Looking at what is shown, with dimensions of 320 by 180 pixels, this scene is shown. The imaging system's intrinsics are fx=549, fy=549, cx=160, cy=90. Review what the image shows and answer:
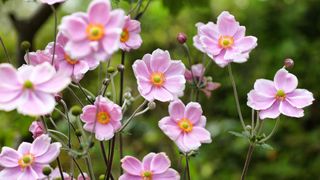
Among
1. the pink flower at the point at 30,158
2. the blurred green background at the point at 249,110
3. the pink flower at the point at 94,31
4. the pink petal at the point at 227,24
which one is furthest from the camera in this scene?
the blurred green background at the point at 249,110

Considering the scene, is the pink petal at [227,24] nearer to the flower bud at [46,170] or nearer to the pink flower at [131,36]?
the pink flower at [131,36]

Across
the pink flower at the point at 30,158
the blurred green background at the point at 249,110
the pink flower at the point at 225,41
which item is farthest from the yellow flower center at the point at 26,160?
the blurred green background at the point at 249,110

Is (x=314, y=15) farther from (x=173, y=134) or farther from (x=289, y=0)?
(x=173, y=134)

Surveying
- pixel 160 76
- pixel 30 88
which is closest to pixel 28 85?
pixel 30 88

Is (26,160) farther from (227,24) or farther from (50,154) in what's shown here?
(227,24)

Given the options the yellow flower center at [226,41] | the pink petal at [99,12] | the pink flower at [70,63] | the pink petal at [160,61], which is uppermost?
the pink petal at [99,12]

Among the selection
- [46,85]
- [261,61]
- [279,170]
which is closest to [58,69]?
[46,85]
